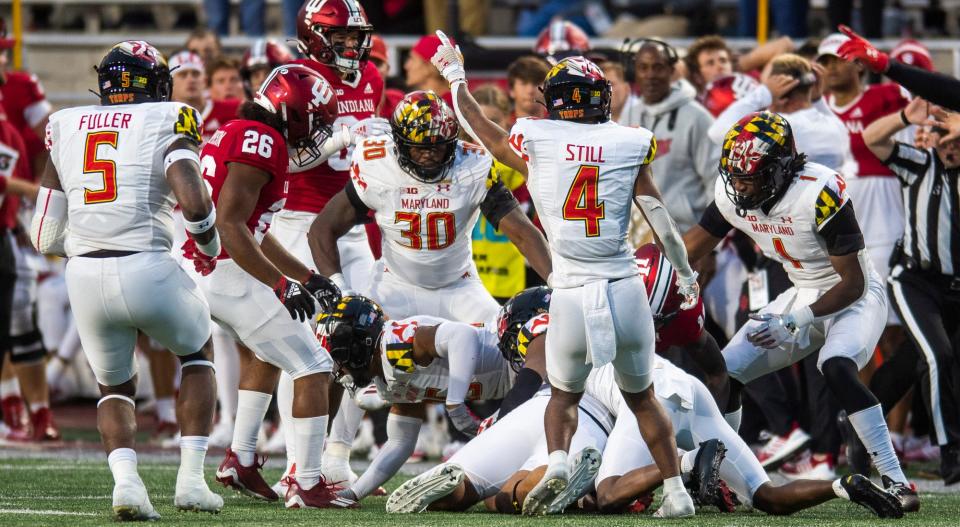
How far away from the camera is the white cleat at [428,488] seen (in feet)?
18.6

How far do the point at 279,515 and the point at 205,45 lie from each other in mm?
5142

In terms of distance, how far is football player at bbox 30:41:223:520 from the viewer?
5.39 m

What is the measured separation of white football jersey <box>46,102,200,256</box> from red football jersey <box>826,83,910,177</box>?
4.47 m

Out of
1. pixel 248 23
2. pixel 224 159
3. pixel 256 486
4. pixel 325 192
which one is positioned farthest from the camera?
pixel 248 23

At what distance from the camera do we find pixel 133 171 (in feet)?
17.8

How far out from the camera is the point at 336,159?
745 cm

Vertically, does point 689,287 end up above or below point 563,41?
below

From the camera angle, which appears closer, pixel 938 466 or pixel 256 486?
pixel 256 486

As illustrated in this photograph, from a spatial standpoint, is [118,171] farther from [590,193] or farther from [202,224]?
[590,193]

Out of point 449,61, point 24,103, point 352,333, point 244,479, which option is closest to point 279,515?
point 244,479

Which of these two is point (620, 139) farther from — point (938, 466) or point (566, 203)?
point (938, 466)

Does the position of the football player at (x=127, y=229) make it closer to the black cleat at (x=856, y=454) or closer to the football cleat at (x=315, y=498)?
the football cleat at (x=315, y=498)

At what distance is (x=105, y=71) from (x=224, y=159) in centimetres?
63

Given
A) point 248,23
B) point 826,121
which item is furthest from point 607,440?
point 248,23
